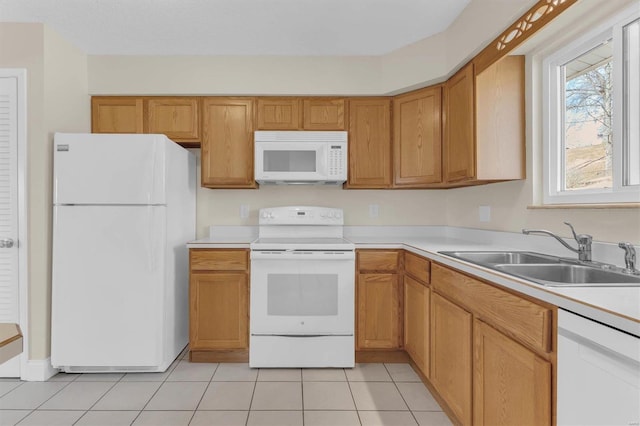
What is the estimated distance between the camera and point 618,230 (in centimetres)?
156

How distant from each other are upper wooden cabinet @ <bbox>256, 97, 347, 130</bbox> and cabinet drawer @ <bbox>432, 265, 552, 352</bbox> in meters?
1.64

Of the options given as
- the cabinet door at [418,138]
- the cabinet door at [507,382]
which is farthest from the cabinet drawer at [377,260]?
the cabinet door at [507,382]

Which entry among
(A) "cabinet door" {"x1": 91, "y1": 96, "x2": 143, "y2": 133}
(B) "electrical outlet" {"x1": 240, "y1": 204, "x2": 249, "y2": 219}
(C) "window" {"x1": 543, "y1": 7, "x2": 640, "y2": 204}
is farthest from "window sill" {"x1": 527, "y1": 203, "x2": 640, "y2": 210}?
(A) "cabinet door" {"x1": 91, "y1": 96, "x2": 143, "y2": 133}

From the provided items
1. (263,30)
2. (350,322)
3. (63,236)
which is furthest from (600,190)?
(63,236)

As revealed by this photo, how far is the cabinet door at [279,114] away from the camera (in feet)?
9.64

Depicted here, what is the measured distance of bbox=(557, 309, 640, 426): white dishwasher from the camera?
80 centimetres

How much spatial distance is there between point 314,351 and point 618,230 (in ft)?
6.33

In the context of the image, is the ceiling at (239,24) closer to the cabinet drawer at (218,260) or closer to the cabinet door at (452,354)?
the cabinet drawer at (218,260)

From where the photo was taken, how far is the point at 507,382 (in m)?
1.30

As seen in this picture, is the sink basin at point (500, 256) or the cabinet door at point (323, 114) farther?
the cabinet door at point (323, 114)

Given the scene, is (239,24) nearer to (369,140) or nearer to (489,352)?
(369,140)

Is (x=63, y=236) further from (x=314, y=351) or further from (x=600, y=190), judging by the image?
(x=600, y=190)

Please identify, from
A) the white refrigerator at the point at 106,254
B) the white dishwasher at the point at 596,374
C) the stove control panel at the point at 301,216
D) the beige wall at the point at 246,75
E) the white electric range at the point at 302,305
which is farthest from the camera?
the stove control panel at the point at 301,216

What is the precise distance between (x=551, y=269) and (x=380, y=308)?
1227 mm
